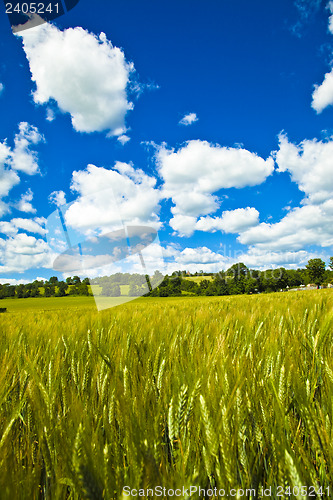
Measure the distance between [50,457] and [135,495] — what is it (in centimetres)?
30

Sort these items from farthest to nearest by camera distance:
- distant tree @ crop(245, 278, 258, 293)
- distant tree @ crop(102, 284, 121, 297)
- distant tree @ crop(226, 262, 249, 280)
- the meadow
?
distant tree @ crop(226, 262, 249, 280), distant tree @ crop(245, 278, 258, 293), distant tree @ crop(102, 284, 121, 297), the meadow

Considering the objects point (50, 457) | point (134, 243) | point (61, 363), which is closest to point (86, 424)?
point (50, 457)

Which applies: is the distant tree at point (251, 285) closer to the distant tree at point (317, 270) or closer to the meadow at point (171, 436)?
the distant tree at point (317, 270)

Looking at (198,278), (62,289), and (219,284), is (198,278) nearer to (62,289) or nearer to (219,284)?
(219,284)

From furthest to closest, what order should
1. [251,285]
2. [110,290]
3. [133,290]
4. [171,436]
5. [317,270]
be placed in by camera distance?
[317,270]
[251,285]
[133,290]
[110,290]
[171,436]

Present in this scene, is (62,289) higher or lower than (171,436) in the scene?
lower

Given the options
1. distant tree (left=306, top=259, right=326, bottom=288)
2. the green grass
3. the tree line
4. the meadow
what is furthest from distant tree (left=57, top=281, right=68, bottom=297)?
distant tree (left=306, top=259, right=326, bottom=288)

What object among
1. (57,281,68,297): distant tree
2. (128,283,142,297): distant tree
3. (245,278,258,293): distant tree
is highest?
(128,283,142,297): distant tree

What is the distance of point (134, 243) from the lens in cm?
702

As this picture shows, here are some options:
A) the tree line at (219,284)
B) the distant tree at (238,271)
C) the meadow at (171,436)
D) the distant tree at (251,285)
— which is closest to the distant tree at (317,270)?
the tree line at (219,284)

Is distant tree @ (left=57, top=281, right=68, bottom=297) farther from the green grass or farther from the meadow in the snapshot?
the meadow

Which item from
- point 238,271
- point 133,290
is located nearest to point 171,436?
point 133,290

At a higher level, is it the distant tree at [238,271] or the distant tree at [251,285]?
the distant tree at [238,271]

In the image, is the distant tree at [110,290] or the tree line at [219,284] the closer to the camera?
the distant tree at [110,290]
